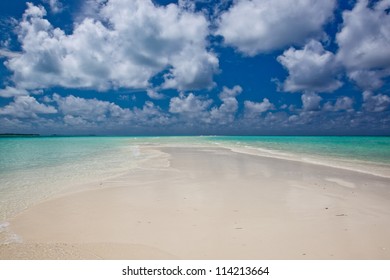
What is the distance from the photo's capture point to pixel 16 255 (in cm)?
432

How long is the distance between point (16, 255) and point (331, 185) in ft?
34.8

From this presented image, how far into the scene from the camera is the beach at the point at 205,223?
4438 mm

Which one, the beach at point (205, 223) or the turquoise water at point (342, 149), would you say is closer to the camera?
the beach at point (205, 223)

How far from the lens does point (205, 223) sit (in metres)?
5.71

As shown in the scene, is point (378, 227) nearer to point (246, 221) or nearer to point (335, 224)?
point (335, 224)

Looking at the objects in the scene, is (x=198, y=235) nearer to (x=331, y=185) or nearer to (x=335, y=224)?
Result: (x=335, y=224)

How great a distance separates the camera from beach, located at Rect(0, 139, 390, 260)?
14.6 ft

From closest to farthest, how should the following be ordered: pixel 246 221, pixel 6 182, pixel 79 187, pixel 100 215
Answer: pixel 246 221 < pixel 100 215 < pixel 79 187 < pixel 6 182

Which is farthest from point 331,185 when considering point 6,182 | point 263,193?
point 6,182

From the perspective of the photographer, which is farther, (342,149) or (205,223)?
(342,149)

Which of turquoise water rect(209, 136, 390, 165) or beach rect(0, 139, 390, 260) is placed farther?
turquoise water rect(209, 136, 390, 165)
